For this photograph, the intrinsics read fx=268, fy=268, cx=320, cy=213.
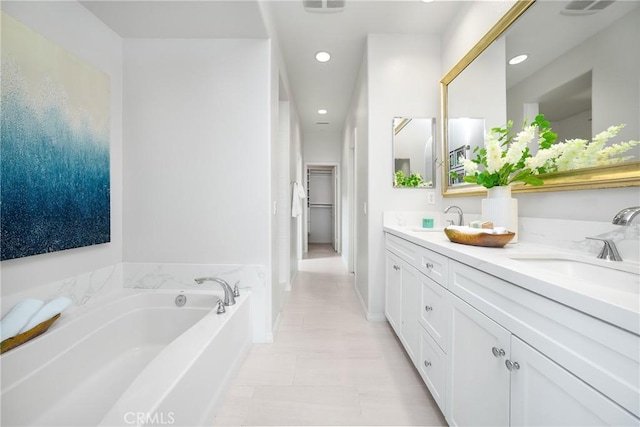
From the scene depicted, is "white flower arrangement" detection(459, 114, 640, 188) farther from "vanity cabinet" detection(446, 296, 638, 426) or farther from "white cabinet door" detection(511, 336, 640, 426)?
"white cabinet door" detection(511, 336, 640, 426)

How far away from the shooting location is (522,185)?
1479mm

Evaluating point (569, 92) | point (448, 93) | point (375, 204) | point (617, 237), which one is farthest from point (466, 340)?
point (448, 93)

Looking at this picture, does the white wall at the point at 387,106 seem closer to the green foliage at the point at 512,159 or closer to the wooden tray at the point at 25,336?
the green foliage at the point at 512,159

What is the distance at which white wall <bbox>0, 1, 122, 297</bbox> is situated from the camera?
4.34ft

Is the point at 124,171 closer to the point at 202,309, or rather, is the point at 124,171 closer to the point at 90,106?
the point at 90,106

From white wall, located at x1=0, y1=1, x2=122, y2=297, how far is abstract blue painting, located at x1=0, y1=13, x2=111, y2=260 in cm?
9

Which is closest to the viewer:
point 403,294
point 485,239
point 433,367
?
point 485,239

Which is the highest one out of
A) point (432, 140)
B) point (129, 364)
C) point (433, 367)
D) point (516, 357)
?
point (432, 140)

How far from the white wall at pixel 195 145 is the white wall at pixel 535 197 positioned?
1558 mm

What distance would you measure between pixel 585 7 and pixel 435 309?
1.49 meters

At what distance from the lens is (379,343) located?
83.4 inches

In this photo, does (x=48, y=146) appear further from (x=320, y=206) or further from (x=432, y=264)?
(x=320, y=206)

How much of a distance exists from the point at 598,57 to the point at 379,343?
2060 millimetres

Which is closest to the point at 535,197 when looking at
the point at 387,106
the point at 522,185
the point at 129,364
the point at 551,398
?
the point at 522,185
